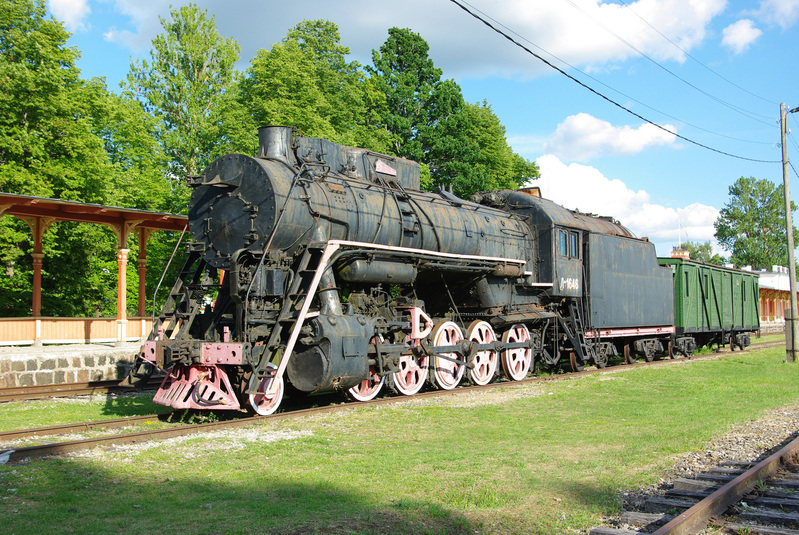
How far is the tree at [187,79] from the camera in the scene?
110 ft

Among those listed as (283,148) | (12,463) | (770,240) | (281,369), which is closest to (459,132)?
(283,148)

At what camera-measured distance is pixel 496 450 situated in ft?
25.1

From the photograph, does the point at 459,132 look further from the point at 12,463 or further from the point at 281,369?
the point at 12,463

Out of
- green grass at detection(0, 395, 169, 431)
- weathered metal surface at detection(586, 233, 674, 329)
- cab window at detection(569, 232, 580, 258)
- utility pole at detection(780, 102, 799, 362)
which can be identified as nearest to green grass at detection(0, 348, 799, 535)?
green grass at detection(0, 395, 169, 431)

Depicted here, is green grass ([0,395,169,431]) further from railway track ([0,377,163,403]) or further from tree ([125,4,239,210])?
tree ([125,4,239,210])

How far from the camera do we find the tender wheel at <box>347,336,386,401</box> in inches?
448

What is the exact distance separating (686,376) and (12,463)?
46.2ft

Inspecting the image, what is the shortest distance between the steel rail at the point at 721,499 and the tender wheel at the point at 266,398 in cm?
596

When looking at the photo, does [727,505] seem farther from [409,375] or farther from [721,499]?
[409,375]

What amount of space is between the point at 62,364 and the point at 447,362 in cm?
916

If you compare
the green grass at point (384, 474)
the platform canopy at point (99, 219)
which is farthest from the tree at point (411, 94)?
the green grass at point (384, 474)

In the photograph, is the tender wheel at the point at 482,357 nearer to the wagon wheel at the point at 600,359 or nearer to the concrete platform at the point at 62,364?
the wagon wheel at the point at 600,359

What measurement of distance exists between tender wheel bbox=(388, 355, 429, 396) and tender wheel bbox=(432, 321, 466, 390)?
0.28 meters

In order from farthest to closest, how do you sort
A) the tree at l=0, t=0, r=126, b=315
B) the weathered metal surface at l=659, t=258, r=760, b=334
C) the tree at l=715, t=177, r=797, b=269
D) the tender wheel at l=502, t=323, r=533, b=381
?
1. the tree at l=715, t=177, r=797, b=269
2. the tree at l=0, t=0, r=126, b=315
3. the weathered metal surface at l=659, t=258, r=760, b=334
4. the tender wheel at l=502, t=323, r=533, b=381
